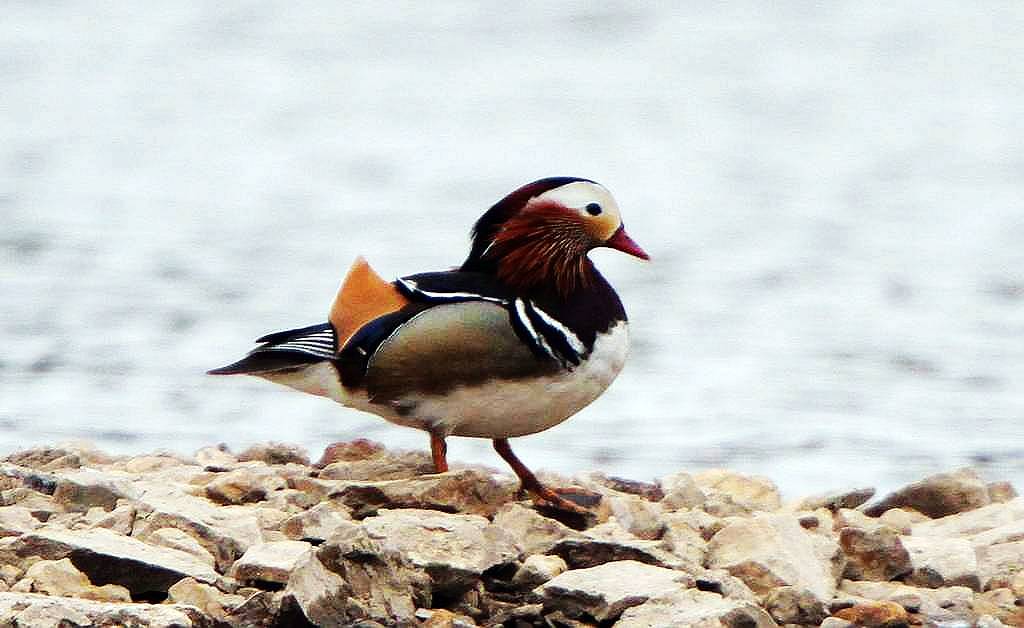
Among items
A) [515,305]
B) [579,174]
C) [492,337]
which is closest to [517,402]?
[492,337]

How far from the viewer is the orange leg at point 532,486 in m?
5.22

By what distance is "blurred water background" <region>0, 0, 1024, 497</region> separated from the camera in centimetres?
934

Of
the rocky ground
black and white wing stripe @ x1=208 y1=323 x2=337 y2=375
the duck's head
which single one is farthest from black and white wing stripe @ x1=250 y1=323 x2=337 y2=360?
the duck's head

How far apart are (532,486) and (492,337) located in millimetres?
451

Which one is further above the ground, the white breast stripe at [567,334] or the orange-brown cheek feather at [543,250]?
the orange-brown cheek feather at [543,250]

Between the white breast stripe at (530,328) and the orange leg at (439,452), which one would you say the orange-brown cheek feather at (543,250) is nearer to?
the white breast stripe at (530,328)

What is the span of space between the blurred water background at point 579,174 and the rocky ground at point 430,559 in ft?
9.87

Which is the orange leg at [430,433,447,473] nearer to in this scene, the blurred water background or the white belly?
the white belly

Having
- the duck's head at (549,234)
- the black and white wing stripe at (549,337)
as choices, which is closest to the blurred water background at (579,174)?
the duck's head at (549,234)

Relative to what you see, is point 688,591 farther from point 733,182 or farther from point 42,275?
point 733,182

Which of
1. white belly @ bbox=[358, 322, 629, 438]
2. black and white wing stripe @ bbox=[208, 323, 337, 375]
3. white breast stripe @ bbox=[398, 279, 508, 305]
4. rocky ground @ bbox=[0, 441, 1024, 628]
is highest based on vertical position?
white breast stripe @ bbox=[398, 279, 508, 305]

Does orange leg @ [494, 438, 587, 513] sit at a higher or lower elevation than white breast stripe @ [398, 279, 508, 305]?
lower

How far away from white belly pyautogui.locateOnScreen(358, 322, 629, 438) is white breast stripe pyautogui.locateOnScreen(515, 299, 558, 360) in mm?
79

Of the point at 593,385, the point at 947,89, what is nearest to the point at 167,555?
the point at 593,385
